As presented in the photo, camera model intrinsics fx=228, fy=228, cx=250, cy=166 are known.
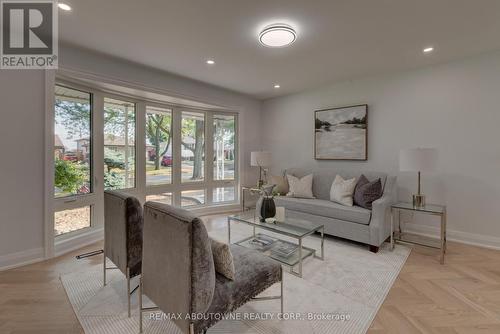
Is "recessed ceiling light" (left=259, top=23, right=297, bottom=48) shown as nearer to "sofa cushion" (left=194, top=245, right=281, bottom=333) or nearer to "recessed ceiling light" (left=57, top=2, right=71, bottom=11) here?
"recessed ceiling light" (left=57, top=2, right=71, bottom=11)

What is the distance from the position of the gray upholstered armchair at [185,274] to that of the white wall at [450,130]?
318cm

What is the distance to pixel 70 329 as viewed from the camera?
1596mm

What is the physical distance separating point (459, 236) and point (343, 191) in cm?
162

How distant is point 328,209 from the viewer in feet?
10.6

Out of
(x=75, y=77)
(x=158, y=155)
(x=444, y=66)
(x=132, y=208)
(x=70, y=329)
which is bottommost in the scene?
(x=70, y=329)

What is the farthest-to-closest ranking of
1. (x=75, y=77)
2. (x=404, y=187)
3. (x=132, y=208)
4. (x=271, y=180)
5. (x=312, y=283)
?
1. (x=271, y=180)
2. (x=404, y=187)
3. (x=75, y=77)
4. (x=312, y=283)
5. (x=132, y=208)

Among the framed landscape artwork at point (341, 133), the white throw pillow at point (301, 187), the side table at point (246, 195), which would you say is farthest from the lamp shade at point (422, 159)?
the side table at point (246, 195)

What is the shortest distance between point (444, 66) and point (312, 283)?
3.45 m

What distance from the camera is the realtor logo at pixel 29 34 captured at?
2078 millimetres

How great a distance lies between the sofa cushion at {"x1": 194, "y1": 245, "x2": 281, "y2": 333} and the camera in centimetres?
132

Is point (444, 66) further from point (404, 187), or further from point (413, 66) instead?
point (404, 187)

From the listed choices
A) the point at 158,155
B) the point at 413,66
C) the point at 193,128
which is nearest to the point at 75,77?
the point at 158,155

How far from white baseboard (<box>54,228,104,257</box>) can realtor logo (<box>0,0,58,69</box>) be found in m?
2.06

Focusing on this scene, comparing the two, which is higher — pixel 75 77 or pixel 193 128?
pixel 75 77
